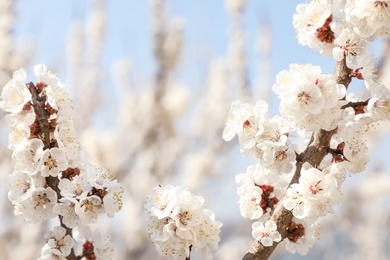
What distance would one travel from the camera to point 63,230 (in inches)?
68.7

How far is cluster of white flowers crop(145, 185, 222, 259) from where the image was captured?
65.4 inches

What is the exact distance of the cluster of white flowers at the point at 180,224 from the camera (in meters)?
1.66

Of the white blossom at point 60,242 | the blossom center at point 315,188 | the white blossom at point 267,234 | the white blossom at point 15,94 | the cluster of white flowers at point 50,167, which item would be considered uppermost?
the white blossom at point 15,94

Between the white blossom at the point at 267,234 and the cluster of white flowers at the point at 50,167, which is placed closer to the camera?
the cluster of white flowers at the point at 50,167

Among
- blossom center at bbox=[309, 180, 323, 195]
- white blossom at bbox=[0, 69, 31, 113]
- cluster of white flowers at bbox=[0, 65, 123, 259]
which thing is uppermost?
white blossom at bbox=[0, 69, 31, 113]

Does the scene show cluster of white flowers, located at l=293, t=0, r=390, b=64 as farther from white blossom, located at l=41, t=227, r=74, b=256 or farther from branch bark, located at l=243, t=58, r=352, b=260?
white blossom, located at l=41, t=227, r=74, b=256

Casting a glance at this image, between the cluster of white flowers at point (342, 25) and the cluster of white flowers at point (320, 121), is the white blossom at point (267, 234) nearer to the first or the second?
the cluster of white flowers at point (320, 121)

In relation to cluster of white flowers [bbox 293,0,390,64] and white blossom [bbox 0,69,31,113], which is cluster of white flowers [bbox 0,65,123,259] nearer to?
white blossom [bbox 0,69,31,113]

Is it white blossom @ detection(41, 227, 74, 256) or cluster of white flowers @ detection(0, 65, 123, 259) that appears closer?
cluster of white flowers @ detection(0, 65, 123, 259)

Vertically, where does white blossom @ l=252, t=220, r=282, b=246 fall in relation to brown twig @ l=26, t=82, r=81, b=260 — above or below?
below

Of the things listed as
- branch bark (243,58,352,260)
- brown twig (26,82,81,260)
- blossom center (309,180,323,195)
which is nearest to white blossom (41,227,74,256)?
brown twig (26,82,81,260)

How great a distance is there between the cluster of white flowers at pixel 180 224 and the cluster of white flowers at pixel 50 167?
136 millimetres

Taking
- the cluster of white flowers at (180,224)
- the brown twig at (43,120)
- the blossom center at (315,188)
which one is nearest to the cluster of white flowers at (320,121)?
the blossom center at (315,188)

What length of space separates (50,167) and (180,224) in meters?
0.43
